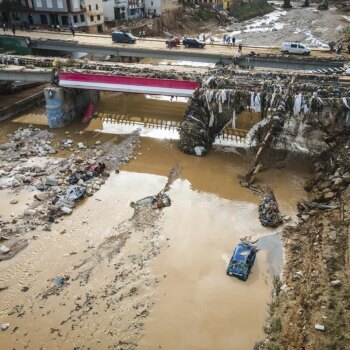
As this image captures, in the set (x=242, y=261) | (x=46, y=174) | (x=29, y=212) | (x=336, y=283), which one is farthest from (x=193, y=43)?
(x=336, y=283)

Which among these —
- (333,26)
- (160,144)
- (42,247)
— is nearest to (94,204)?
(42,247)

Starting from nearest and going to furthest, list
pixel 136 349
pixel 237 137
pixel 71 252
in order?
pixel 136 349 → pixel 71 252 → pixel 237 137

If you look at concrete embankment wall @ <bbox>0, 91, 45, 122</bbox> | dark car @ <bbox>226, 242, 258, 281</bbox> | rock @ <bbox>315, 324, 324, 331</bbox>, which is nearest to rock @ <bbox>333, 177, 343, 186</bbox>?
dark car @ <bbox>226, 242, 258, 281</bbox>

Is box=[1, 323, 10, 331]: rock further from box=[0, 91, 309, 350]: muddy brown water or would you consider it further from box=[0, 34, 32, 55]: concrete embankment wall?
box=[0, 34, 32, 55]: concrete embankment wall

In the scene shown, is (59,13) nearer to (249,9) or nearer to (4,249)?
(4,249)

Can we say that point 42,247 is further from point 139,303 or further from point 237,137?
point 237,137

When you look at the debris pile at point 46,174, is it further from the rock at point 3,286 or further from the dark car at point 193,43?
the dark car at point 193,43
